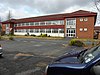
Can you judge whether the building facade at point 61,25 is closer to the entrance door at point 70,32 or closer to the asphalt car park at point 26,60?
the entrance door at point 70,32

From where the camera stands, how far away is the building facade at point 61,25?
48062 millimetres

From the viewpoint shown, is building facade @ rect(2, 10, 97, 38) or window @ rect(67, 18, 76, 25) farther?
window @ rect(67, 18, 76, 25)

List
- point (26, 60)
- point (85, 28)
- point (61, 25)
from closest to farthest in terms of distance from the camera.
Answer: point (26, 60) → point (85, 28) → point (61, 25)

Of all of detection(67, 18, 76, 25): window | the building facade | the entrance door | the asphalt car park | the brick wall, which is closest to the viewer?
the asphalt car park

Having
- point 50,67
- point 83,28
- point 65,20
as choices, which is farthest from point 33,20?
point 50,67

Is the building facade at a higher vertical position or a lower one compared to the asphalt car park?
higher

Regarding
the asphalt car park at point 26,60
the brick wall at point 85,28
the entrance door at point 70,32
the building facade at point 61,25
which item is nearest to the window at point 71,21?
the building facade at point 61,25

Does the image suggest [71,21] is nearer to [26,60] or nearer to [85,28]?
[85,28]

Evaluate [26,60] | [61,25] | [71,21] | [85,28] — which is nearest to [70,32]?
[71,21]

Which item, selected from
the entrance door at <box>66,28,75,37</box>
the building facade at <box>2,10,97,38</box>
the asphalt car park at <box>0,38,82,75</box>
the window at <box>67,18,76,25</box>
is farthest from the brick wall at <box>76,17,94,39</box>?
the asphalt car park at <box>0,38,82,75</box>

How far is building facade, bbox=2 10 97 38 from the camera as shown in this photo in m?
48.1

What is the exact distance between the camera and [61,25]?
54.8 meters

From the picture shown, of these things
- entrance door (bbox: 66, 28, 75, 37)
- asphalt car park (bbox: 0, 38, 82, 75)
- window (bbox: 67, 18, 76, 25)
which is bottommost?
asphalt car park (bbox: 0, 38, 82, 75)

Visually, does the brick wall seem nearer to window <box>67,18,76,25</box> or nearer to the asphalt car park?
window <box>67,18,76,25</box>
